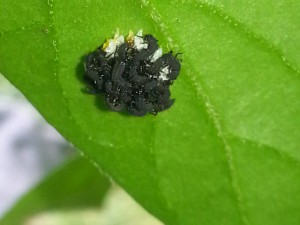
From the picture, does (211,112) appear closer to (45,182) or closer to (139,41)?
(139,41)

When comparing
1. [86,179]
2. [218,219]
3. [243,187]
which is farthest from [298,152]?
[86,179]

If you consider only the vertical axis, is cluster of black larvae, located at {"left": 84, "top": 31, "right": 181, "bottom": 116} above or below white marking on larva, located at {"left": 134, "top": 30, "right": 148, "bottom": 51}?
below

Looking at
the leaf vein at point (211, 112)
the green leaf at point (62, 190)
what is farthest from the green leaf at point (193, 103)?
the green leaf at point (62, 190)

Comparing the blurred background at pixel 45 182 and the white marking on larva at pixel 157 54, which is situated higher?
the white marking on larva at pixel 157 54

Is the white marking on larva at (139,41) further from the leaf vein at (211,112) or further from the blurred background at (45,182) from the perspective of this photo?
the blurred background at (45,182)

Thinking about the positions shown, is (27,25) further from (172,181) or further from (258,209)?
(258,209)

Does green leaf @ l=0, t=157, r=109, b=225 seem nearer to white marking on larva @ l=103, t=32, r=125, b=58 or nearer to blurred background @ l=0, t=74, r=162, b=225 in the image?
blurred background @ l=0, t=74, r=162, b=225

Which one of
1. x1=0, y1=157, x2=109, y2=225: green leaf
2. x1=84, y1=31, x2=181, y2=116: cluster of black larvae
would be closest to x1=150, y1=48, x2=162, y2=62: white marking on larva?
x1=84, y1=31, x2=181, y2=116: cluster of black larvae
